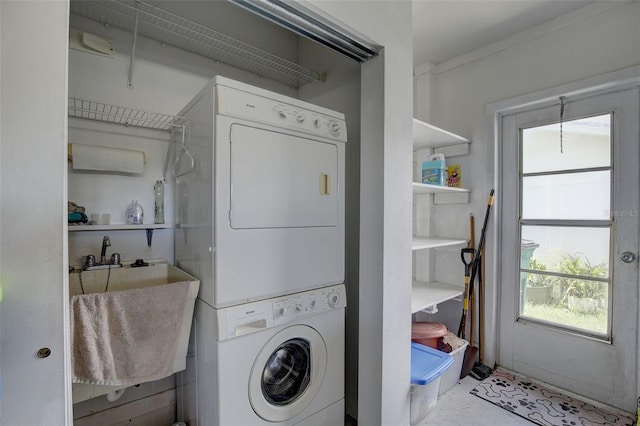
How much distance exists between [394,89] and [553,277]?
1.91 metres

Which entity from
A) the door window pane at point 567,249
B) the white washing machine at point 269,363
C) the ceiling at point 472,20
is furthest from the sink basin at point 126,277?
the door window pane at point 567,249

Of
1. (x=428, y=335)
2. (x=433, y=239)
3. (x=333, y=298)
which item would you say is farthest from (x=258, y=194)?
(x=433, y=239)

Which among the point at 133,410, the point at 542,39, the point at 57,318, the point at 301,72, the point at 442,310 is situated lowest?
the point at 133,410

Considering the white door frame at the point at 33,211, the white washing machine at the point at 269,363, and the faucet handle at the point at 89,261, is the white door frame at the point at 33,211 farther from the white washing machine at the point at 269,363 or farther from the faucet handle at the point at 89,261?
the faucet handle at the point at 89,261

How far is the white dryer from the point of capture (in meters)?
1.26

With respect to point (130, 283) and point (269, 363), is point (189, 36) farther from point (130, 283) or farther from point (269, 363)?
point (269, 363)

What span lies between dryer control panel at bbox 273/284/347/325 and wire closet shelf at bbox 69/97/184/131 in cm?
114

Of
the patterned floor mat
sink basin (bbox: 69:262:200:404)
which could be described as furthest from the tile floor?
sink basin (bbox: 69:262:200:404)

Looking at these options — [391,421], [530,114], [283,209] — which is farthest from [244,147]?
[530,114]

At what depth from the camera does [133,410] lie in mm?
1747

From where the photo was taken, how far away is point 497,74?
7.89ft

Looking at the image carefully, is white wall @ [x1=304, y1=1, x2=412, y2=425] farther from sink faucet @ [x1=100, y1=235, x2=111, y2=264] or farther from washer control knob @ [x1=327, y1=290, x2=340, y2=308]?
sink faucet @ [x1=100, y1=235, x2=111, y2=264]

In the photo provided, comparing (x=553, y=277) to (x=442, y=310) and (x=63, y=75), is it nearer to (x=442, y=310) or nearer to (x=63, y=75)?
(x=442, y=310)

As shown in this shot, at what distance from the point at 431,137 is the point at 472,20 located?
84cm
